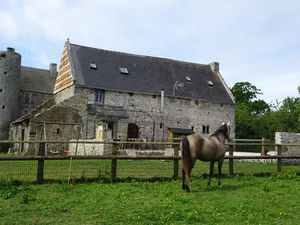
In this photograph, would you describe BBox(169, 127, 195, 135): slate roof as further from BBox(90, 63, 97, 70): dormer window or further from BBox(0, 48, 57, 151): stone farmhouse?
BBox(0, 48, 57, 151): stone farmhouse

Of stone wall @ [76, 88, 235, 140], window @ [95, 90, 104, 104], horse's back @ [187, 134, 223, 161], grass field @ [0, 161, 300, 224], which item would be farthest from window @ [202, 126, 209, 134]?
horse's back @ [187, 134, 223, 161]

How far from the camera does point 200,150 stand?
11070 mm

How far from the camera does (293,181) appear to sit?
12.6m

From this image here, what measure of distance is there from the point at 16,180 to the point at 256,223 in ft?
22.5

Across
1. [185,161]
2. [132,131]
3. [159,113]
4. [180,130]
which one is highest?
[159,113]

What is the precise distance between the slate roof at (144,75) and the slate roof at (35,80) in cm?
1499

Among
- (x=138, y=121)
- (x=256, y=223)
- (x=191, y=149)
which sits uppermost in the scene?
(x=138, y=121)

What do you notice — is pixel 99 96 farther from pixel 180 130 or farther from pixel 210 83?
pixel 210 83

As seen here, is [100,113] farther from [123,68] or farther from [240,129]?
[240,129]

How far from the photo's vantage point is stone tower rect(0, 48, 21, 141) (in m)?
46.0

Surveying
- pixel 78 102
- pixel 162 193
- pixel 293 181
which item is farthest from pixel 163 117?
pixel 162 193

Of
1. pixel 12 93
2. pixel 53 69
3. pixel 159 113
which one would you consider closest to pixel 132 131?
pixel 159 113

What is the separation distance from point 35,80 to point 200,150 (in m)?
45.2

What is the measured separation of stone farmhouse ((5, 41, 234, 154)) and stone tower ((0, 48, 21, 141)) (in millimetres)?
6216
